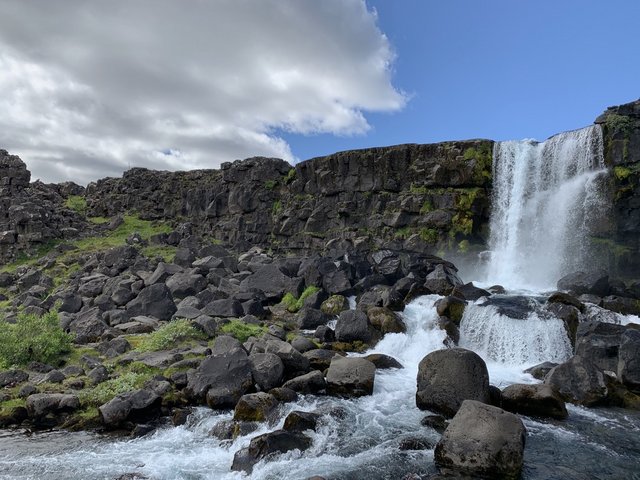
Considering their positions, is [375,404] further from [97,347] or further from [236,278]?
[236,278]

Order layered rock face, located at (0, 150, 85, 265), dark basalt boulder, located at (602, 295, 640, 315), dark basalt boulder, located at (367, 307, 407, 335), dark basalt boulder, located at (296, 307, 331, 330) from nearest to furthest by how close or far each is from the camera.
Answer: dark basalt boulder, located at (602, 295, 640, 315)
dark basalt boulder, located at (367, 307, 407, 335)
dark basalt boulder, located at (296, 307, 331, 330)
layered rock face, located at (0, 150, 85, 265)

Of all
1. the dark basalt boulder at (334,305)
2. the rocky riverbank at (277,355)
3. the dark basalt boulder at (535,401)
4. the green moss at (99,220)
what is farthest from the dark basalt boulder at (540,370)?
the green moss at (99,220)

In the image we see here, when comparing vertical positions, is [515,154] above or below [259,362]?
above

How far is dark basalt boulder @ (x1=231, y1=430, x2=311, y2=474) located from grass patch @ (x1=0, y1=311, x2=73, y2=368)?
10301 mm

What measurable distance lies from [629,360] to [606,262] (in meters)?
16.2

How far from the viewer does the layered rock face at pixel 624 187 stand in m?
28.7

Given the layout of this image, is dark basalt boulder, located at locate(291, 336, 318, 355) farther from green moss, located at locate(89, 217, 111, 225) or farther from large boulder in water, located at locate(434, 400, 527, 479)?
green moss, located at locate(89, 217, 111, 225)

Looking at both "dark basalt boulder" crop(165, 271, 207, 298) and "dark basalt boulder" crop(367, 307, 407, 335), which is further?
"dark basalt boulder" crop(165, 271, 207, 298)

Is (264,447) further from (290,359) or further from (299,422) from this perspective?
(290,359)

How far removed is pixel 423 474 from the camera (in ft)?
33.6

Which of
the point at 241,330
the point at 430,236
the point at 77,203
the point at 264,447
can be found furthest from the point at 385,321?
the point at 77,203

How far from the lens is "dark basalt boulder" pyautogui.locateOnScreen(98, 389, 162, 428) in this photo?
13.0 meters

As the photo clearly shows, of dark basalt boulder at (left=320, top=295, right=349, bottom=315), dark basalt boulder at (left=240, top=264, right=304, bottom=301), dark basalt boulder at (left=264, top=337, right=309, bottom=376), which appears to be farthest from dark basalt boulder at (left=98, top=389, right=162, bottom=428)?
dark basalt boulder at (left=240, top=264, right=304, bottom=301)

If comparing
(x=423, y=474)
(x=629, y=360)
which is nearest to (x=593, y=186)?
(x=629, y=360)
